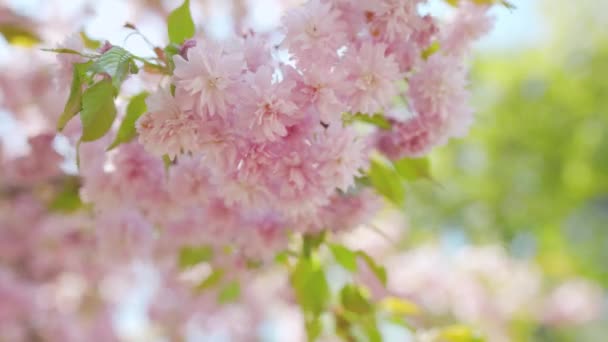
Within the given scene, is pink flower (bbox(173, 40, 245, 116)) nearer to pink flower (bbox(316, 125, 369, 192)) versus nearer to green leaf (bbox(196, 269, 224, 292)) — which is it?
pink flower (bbox(316, 125, 369, 192))

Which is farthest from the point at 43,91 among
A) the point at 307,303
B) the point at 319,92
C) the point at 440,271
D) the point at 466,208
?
the point at 466,208

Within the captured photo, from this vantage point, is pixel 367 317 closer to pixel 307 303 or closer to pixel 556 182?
pixel 307 303

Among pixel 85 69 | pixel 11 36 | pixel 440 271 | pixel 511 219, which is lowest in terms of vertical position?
pixel 85 69

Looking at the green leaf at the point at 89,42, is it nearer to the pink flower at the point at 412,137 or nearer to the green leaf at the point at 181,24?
the green leaf at the point at 181,24

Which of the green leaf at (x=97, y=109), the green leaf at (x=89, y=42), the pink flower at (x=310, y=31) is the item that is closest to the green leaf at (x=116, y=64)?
the green leaf at (x=97, y=109)

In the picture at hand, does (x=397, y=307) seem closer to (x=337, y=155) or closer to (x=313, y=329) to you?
(x=313, y=329)

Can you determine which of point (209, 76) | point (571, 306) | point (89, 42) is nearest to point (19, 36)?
point (89, 42)
